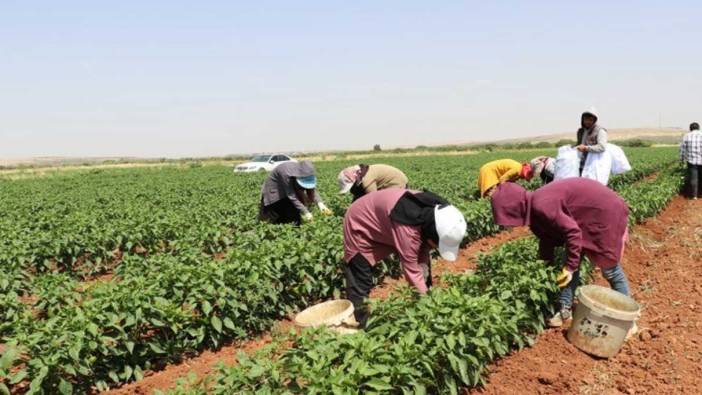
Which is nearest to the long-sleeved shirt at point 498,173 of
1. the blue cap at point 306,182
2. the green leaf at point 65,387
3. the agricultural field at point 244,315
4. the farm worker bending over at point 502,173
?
the farm worker bending over at point 502,173

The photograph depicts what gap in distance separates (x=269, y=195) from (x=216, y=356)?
2978 mm

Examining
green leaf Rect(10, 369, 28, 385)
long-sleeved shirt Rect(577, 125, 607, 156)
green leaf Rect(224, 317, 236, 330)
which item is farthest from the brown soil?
long-sleeved shirt Rect(577, 125, 607, 156)

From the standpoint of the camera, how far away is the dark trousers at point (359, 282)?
4660 millimetres

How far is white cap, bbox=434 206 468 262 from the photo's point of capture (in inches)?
151

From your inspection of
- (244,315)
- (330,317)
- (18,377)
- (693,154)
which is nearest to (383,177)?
(244,315)

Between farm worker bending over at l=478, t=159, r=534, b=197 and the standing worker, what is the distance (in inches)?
282

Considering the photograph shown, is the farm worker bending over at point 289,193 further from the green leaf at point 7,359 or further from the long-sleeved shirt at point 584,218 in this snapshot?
the green leaf at point 7,359

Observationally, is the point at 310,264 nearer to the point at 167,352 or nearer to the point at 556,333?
the point at 167,352

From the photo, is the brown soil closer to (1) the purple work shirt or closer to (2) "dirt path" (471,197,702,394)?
(2) "dirt path" (471,197,702,394)

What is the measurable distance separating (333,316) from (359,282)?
1.47 feet

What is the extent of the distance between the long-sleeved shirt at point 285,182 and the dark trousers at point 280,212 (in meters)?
0.17

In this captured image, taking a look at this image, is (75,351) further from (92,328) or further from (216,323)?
(216,323)

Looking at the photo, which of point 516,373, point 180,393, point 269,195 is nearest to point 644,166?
point 269,195

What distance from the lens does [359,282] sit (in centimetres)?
475
